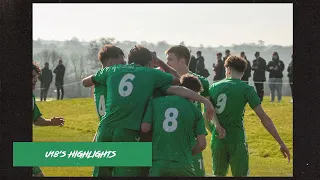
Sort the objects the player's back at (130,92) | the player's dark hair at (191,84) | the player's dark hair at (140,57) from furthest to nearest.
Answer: the player's dark hair at (140,57) → the player's back at (130,92) → the player's dark hair at (191,84)

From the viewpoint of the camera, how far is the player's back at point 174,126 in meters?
5.13

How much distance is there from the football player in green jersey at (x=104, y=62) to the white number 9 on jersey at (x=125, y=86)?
0.23 meters

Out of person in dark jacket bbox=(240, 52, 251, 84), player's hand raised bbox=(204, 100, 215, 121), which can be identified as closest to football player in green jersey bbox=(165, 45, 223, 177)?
person in dark jacket bbox=(240, 52, 251, 84)

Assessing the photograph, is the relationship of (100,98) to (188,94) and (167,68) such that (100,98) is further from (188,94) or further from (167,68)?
(188,94)

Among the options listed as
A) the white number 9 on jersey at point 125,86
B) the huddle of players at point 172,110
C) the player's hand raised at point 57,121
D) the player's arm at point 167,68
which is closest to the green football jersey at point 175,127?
the huddle of players at point 172,110

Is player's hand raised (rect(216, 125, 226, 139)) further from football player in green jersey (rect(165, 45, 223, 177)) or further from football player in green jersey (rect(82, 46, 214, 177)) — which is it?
football player in green jersey (rect(82, 46, 214, 177))

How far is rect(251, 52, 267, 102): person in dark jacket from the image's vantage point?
636 cm

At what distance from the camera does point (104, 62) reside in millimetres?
5832

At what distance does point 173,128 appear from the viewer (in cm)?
514

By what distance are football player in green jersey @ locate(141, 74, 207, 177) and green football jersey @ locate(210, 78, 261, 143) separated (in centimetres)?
71

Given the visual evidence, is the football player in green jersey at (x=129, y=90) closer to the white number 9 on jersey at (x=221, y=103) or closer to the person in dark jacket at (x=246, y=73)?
the white number 9 on jersey at (x=221, y=103)

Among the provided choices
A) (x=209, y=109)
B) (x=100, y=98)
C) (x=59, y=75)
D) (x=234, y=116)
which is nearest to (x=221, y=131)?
(x=234, y=116)
